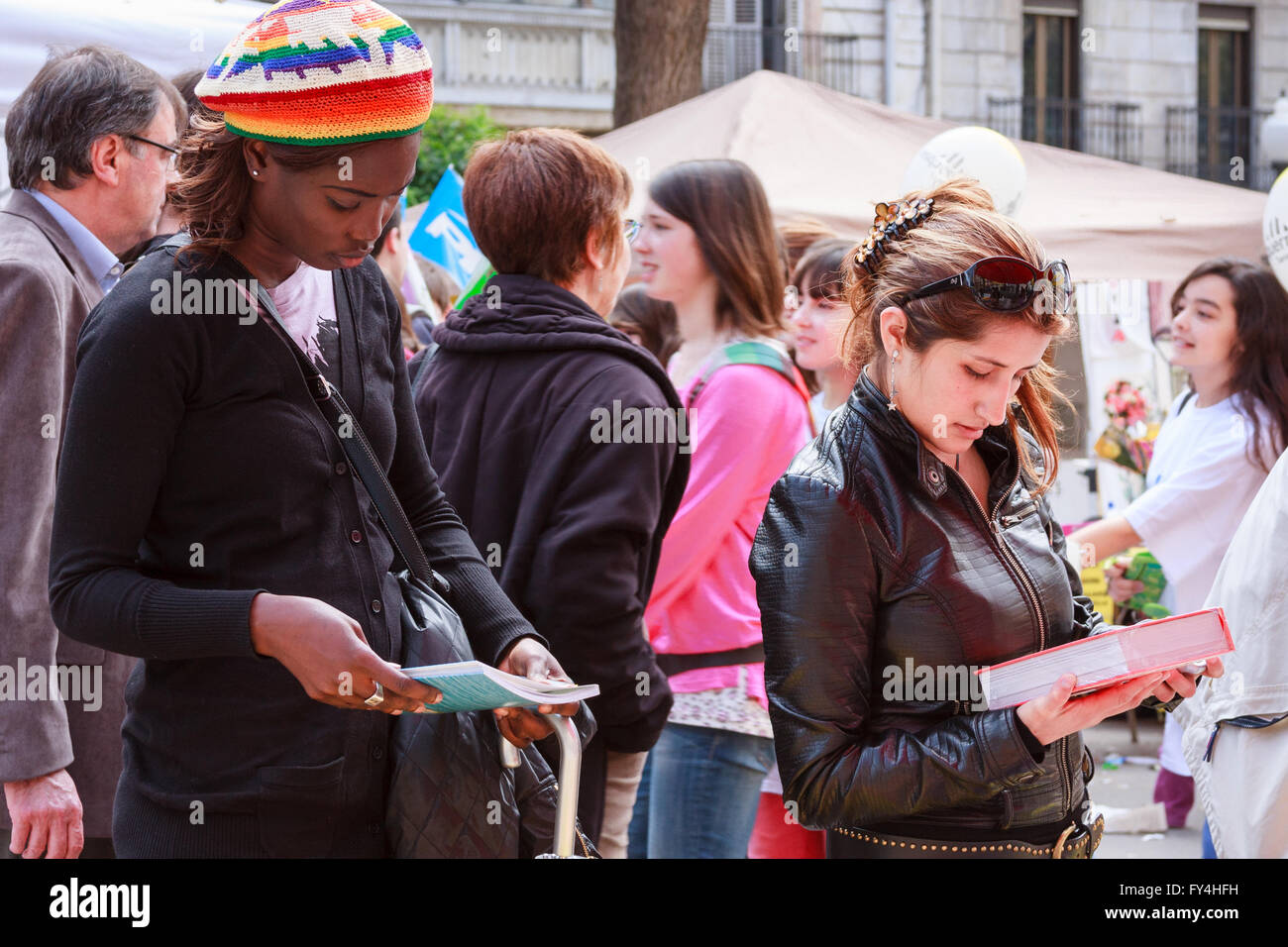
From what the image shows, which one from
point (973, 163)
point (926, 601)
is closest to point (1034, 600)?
point (926, 601)

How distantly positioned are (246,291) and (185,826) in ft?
2.13

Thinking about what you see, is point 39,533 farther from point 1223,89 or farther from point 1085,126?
point 1223,89

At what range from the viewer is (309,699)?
1.77 metres

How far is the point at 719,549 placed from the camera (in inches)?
126

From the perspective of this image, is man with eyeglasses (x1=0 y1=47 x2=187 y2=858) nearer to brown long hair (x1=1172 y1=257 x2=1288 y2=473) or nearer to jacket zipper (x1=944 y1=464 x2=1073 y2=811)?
jacket zipper (x1=944 y1=464 x2=1073 y2=811)

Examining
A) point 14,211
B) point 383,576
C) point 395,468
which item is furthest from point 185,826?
point 14,211

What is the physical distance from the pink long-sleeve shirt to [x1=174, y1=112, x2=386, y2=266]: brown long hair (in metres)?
1.50

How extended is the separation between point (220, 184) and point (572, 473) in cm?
108

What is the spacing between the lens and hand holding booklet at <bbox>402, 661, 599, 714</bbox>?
63.3 inches

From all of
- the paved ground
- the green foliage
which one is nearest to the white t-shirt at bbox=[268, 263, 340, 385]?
the paved ground

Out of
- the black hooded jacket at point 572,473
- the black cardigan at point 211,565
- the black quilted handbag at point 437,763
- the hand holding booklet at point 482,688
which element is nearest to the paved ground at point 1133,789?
the black hooded jacket at point 572,473

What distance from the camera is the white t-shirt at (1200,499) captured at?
4.45 metres

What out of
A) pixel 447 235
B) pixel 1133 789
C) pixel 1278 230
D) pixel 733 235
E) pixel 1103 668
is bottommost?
pixel 1133 789
